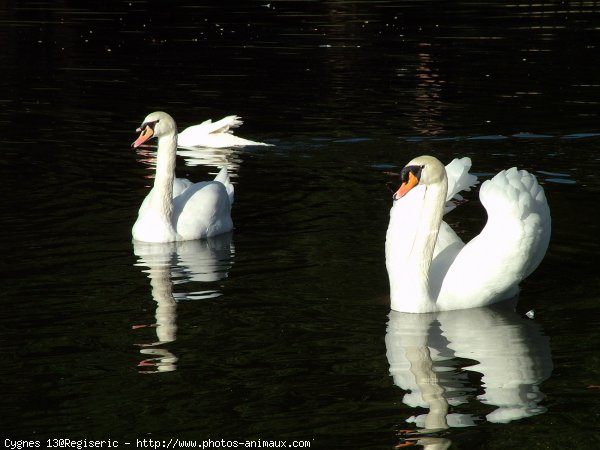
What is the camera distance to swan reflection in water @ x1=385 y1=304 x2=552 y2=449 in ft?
26.8

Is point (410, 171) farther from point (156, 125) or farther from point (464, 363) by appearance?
point (156, 125)

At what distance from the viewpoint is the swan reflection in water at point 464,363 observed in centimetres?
816

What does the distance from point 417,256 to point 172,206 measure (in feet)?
13.1

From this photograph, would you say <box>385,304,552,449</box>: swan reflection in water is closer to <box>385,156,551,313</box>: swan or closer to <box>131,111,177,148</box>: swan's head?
Result: <box>385,156,551,313</box>: swan

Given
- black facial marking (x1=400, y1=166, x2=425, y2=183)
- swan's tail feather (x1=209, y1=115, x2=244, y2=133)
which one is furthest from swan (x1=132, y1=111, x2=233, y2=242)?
swan's tail feather (x1=209, y1=115, x2=244, y2=133)

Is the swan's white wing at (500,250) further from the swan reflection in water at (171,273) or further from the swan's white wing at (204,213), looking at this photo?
the swan's white wing at (204,213)

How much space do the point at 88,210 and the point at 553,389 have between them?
7.34m

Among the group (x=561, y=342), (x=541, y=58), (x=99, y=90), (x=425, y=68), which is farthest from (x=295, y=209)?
(x=541, y=58)

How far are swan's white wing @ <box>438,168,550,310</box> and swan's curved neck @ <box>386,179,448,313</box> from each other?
229mm

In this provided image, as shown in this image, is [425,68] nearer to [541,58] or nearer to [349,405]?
[541,58]

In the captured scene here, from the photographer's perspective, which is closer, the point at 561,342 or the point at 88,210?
the point at 561,342

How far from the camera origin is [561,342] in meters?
9.69

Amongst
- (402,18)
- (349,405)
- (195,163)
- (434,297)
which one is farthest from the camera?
(402,18)

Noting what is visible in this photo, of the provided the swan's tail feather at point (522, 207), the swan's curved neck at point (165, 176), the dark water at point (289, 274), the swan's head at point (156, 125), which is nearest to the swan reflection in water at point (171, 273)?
the dark water at point (289, 274)
